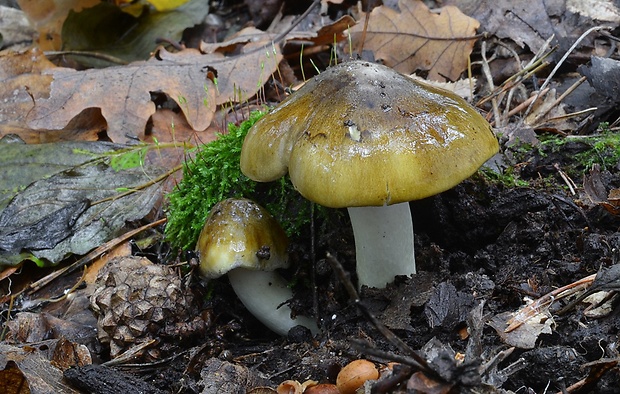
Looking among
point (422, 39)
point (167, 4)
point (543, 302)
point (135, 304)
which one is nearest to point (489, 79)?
point (422, 39)

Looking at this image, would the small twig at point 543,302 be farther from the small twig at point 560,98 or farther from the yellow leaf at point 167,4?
the yellow leaf at point 167,4

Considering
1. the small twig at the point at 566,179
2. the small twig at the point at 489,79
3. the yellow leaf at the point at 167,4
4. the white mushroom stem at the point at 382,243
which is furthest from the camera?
the yellow leaf at the point at 167,4

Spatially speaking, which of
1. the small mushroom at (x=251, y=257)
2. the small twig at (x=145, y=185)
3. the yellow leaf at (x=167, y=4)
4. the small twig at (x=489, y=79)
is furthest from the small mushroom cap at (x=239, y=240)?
the yellow leaf at (x=167, y=4)

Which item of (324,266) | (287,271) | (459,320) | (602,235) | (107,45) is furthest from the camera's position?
(107,45)

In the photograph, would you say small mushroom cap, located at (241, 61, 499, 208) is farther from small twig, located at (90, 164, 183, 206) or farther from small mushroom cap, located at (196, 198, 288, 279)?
small twig, located at (90, 164, 183, 206)

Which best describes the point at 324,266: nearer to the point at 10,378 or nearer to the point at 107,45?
the point at 10,378

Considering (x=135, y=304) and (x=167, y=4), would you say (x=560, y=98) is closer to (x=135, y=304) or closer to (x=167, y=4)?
(x=135, y=304)

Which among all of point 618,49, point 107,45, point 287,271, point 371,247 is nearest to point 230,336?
point 287,271
